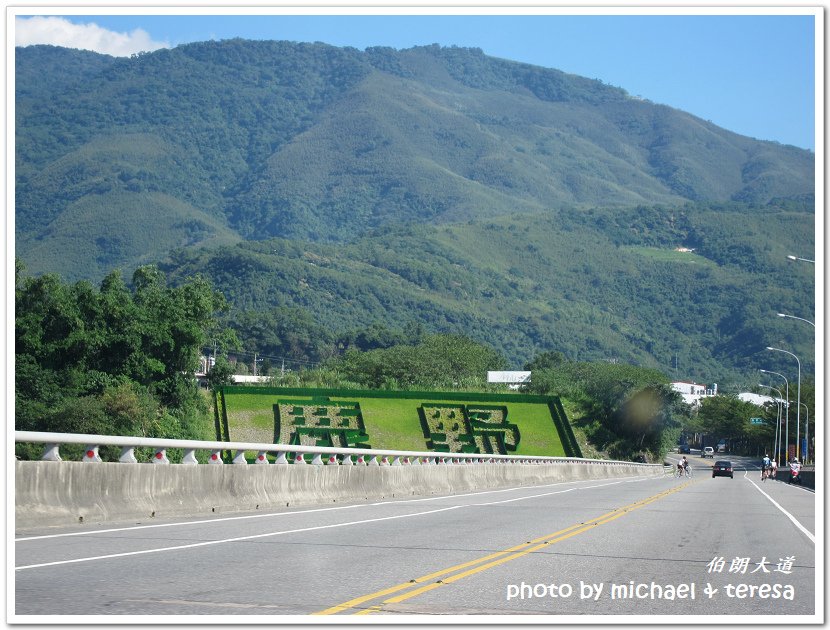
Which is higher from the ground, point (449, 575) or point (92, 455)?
point (92, 455)

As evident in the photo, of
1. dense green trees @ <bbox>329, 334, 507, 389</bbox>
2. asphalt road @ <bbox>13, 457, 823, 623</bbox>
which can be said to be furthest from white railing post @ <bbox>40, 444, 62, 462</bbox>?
dense green trees @ <bbox>329, 334, 507, 389</bbox>

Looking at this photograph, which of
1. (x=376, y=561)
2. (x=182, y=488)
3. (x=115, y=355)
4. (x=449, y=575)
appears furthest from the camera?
(x=115, y=355)

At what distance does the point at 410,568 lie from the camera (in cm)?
1295

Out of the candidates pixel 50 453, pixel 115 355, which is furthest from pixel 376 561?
pixel 115 355

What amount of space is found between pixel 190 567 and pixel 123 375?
7066cm

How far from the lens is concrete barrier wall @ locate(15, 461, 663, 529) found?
15.1 metres

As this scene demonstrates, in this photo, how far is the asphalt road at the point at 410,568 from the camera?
10.1 m

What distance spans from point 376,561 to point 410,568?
2.08ft

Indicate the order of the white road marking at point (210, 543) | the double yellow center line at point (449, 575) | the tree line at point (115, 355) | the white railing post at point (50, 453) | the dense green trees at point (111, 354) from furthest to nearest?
1. the dense green trees at point (111, 354)
2. the tree line at point (115, 355)
3. the white railing post at point (50, 453)
4. the white road marking at point (210, 543)
5. the double yellow center line at point (449, 575)

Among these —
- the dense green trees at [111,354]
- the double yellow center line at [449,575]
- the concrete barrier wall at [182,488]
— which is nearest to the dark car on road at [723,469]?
the dense green trees at [111,354]

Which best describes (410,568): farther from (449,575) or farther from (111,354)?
(111,354)

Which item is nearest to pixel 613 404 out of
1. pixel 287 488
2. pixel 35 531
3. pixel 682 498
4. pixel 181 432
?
pixel 181 432

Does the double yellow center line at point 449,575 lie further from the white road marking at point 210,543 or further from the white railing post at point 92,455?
the white railing post at point 92,455

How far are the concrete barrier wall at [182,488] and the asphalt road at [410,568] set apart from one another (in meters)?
0.46
